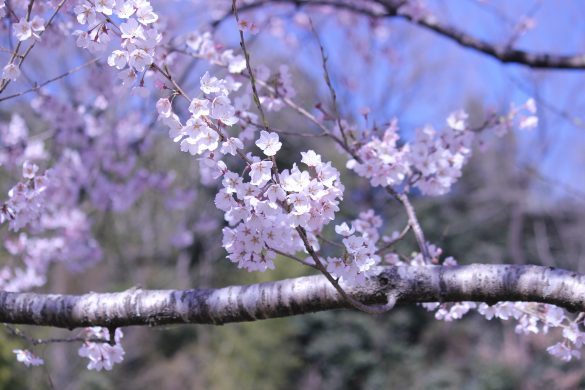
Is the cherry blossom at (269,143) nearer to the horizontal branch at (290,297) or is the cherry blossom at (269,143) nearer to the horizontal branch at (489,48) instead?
the horizontal branch at (290,297)

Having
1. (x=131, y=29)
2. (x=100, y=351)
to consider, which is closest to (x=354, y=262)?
(x=131, y=29)

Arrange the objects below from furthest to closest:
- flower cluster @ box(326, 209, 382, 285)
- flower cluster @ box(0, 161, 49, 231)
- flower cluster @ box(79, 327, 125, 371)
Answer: flower cluster @ box(0, 161, 49, 231), flower cluster @ box(79, 327, 125, 371), flower cluster @ box(326, 209, 382, 285)

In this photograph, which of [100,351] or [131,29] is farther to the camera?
[100,351]

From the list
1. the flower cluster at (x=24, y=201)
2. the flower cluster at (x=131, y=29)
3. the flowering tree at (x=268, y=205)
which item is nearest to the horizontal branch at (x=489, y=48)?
the flowering tree at (x=268, y=205)

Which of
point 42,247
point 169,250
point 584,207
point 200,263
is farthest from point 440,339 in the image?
point 42,247

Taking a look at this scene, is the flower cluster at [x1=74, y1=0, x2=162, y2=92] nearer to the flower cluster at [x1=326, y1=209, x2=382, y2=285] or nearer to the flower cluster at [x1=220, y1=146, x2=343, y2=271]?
the flower cluster at [x1=220, y1=146, x2=343, y2=271]

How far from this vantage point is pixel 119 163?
4.79m

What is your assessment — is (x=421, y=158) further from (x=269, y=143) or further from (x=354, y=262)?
(x=269, y=143)

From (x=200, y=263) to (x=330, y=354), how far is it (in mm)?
3921

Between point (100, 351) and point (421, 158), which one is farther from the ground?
point (421, 158)

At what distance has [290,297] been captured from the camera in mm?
1507

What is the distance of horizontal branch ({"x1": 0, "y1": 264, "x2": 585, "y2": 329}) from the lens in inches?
55.6

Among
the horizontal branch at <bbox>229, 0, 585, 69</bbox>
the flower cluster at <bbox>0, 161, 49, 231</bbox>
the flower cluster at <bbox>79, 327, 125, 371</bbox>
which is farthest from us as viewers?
the horizontal branch at <bbox>229, 0, 585, 69</bbox>

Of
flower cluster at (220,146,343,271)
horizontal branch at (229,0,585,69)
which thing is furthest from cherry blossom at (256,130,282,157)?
horizontal branch at (229,0,585,69)
